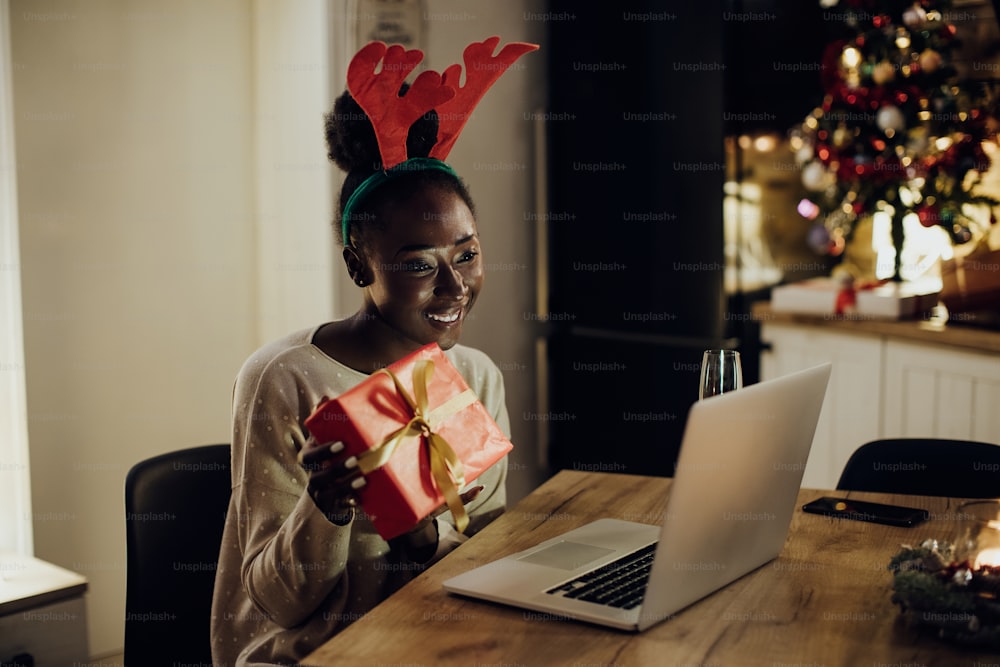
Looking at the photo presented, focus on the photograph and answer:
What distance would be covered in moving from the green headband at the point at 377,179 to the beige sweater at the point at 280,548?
19 cm

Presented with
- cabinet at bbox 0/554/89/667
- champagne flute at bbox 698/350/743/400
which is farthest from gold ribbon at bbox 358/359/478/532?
cabinet at bbox 0/554/89/667

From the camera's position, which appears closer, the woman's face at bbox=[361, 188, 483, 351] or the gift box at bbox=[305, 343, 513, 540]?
the gift box at bbox=[305, 343, 513, 540]

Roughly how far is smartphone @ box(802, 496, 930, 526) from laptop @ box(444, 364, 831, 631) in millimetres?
246

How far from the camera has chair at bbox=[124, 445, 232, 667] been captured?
1695 millimetres

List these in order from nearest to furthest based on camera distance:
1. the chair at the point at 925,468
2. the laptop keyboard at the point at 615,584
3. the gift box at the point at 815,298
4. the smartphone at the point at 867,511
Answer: the laptop keyboard at the point at 615,584, the smartphone at the point at 867,511, the chair at the point at 925,468, the gift box at the point at 815,298

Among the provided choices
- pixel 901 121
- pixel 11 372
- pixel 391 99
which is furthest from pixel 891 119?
pixel 11 372

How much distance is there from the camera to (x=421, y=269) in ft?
5.23

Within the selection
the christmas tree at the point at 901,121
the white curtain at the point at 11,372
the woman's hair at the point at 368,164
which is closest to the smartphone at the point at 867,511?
the woman's hair at the point at 368,164

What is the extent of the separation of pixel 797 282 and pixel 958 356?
2.58 feet

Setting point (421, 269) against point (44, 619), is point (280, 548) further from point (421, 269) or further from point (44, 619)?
point (44, 619)

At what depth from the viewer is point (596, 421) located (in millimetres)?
3682

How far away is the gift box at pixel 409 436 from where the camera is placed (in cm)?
127

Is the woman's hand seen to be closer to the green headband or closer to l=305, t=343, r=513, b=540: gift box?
l=305, t=343, r=513, b=540: gift box

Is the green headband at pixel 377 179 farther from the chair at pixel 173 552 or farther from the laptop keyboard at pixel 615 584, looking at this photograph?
→ the laptop keyboard at pixel 615 584
